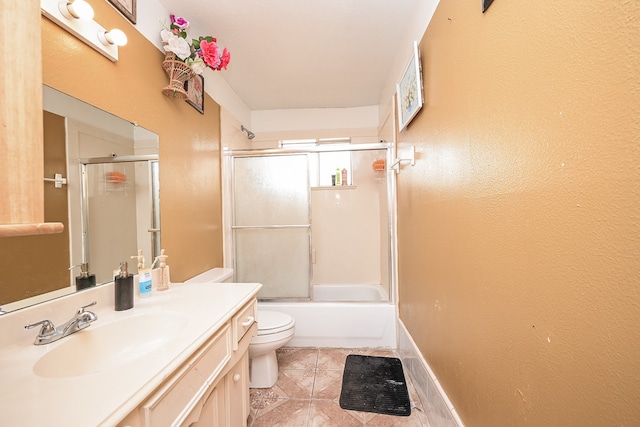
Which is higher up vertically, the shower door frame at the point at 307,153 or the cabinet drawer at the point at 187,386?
the shower door frame at the point at 307,153

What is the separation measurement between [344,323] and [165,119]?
6.89 ft

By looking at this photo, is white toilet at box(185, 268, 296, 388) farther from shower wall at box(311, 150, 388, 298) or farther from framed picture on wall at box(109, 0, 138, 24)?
framed picture on wall at box(109, 0, 138, 24)

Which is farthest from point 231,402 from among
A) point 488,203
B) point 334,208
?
point 334,208

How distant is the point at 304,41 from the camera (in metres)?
1.97

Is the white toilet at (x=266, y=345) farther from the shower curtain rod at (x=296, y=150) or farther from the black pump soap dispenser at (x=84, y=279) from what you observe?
the shower curtain rod at (x=296, y=150)

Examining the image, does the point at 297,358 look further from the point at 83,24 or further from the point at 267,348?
the point at 83,24

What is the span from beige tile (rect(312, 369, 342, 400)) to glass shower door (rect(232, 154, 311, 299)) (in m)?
0.78

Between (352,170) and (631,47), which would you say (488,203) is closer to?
(631,47)

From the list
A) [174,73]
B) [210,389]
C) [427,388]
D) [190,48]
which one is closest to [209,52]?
[190,48]

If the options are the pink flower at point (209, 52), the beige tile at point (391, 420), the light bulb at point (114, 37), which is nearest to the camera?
the light bulb at point (114, 37)

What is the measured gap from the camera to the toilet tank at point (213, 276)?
186 cm

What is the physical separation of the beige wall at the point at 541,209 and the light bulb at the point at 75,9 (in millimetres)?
1443

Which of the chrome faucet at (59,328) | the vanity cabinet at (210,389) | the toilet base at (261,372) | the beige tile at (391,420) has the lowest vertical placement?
the beige tile at (391,420)

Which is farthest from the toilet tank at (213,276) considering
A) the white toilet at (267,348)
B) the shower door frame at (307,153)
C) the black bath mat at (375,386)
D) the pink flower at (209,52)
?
the pink flower at (209,52)
